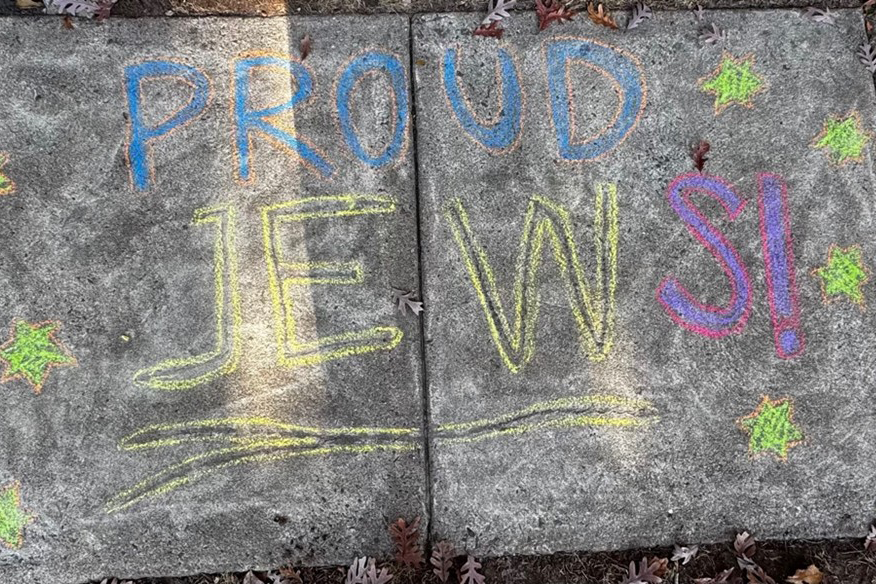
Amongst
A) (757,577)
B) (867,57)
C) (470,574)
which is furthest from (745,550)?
(867,57)

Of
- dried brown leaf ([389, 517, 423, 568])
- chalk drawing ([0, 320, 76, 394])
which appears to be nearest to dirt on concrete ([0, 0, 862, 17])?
chalk drawing ([0, 320, 76, 394])

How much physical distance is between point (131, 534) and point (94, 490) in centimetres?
24

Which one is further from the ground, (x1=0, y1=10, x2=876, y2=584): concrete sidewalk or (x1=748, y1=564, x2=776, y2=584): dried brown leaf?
(x1=0, y1=10, x2=876, y2=584): concrete sidewalk

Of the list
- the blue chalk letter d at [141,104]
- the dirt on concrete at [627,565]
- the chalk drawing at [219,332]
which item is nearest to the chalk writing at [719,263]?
the dirt on concrete at [627,565]

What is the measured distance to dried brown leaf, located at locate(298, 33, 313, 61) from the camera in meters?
2.73

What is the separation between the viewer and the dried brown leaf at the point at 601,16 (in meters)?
2.79

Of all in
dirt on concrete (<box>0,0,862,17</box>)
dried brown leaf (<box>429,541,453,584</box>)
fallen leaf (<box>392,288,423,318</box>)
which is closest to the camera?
dried brown leaf (<box>429,541,453,584</box>)

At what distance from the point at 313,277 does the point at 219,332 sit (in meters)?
0.45

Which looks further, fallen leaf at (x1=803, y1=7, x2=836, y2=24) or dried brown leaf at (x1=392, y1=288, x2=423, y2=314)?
fallen leaf at (x1=803, y1=7, x2=836, y2=24)

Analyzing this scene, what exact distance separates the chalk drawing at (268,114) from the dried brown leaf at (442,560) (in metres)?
1.64

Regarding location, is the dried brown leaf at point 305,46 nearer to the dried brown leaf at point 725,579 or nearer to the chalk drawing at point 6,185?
the chalk drawing at point 6,185

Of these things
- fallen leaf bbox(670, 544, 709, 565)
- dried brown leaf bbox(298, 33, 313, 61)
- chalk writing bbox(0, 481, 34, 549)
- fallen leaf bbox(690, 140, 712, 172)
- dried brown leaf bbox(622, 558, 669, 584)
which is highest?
dried brown leaf bbox(298, 33, 313, 61)

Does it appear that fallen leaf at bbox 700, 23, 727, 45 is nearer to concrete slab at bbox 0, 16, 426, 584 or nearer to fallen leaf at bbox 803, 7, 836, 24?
fallen leaf at bbox 803, 7, 836, 24

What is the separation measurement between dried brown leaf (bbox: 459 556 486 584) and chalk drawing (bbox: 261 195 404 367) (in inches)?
36.9
